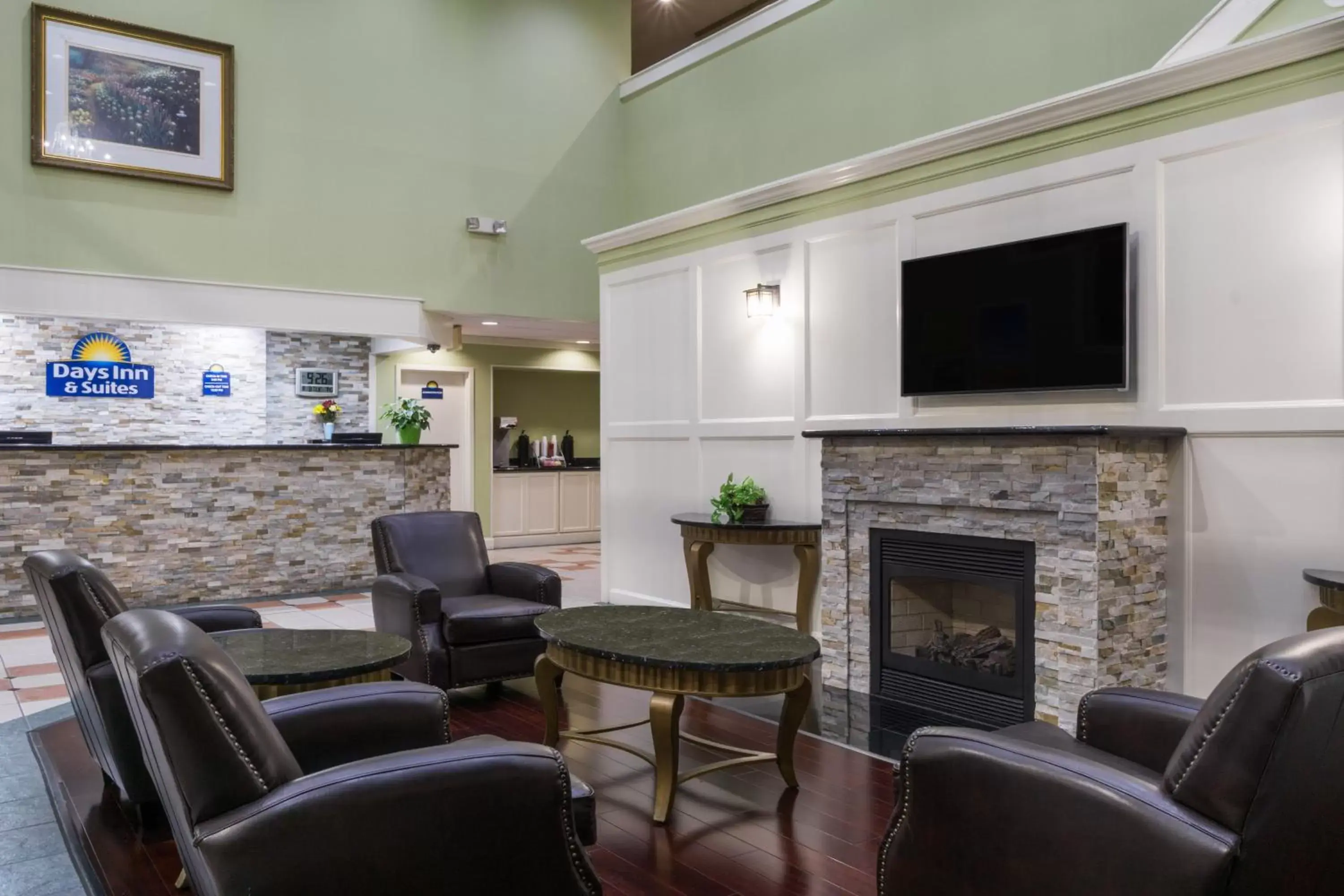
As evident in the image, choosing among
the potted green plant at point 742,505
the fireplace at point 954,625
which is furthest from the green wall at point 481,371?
the fireplace at point 954,625

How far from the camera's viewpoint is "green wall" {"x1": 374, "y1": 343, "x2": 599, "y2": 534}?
33.9 ft

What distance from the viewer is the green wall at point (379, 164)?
269 inches

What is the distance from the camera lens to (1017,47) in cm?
557

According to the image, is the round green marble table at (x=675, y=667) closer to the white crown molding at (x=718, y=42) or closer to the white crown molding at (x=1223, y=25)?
the white crown molding at (x=1223, y=25)

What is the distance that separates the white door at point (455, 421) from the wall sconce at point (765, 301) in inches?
223

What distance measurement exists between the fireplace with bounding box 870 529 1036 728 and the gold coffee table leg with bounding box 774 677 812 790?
105 centimetres

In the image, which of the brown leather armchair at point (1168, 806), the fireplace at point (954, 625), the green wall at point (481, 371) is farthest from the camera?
the green wall at point (481, 371)

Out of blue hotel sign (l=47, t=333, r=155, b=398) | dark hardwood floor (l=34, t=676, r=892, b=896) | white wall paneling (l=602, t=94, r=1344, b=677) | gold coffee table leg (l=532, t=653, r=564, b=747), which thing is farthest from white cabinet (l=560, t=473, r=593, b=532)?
gold coffee table leg (l=532, t=653, r=564, b=747)

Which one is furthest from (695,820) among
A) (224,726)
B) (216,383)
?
(216,383)

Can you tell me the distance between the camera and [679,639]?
3336mm

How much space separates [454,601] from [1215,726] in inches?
140

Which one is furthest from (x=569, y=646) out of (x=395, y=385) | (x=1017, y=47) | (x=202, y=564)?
(x=395, y=385)

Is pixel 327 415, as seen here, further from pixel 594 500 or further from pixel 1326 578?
pixel 1326 578

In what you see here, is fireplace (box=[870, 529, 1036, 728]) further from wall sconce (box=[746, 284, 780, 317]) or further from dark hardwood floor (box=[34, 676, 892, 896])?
wall sconce (box=[746, 284, 780, 317])
